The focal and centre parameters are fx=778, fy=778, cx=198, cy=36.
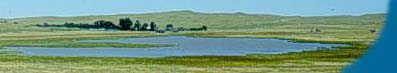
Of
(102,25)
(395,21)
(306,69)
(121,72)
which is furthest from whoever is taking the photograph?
(102,25)

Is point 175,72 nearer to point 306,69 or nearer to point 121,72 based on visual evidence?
point 121,72

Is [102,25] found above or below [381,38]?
below


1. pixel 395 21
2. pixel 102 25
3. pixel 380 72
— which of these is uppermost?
pixel 395 21

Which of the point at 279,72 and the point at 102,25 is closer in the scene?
the point at 279,72

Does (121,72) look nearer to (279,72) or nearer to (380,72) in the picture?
(279,72)

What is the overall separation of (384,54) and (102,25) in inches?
7486

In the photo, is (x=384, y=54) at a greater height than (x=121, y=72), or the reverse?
(x=384, y=54)

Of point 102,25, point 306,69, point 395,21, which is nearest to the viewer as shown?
point 395,21

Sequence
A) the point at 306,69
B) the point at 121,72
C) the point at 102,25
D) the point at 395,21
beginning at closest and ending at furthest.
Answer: the point at 395,21
the point at 121,72
the point at 306,69
the point at 102,25

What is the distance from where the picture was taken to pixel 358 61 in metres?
11.6

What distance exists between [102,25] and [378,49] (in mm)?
189993

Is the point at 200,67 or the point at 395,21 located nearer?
the point at 395,21

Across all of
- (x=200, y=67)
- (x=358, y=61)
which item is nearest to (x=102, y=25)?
(x=200, y=67)

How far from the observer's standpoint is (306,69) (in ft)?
145
